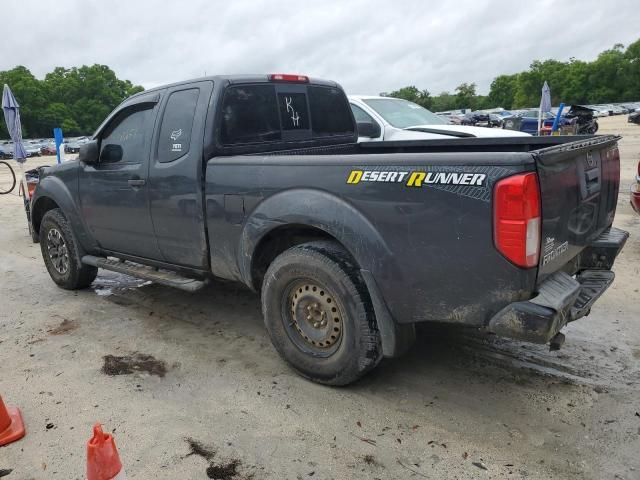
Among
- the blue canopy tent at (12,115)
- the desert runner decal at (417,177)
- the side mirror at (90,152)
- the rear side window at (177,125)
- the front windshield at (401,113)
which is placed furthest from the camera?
the blue canopy tent at (12,115)

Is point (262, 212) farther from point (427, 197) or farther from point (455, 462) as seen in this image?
point (455, 462)

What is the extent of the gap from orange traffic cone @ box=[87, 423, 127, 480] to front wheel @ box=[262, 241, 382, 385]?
60.2 inches

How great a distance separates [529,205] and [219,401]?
220cm

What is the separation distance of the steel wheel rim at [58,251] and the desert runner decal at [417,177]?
382 cm

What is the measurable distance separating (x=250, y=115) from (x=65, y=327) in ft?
8.29

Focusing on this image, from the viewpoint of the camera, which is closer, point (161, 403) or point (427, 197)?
point (427, 197)

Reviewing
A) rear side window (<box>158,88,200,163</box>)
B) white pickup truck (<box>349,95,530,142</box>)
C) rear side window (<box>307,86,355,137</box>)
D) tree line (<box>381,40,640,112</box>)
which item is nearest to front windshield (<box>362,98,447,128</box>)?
white pickup truck (<box>349,95,530,142</box>)

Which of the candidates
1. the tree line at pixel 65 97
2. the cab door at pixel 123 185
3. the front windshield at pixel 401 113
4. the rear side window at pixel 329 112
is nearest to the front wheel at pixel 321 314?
the cab door at pixel 123 185

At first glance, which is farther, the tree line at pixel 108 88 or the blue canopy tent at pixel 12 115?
the tree line at pixel 108 88

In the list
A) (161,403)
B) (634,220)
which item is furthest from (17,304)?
(634,220)

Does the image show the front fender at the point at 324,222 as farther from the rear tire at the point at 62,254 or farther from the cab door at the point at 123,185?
the rear tire at the point at 62,254

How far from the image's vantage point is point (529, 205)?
249 centimetres

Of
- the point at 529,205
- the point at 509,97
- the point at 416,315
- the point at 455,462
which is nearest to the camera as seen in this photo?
the point at 529,205

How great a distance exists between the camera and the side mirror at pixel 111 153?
15.5ft
